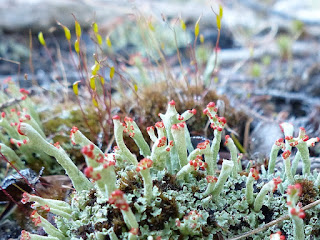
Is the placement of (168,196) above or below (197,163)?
below

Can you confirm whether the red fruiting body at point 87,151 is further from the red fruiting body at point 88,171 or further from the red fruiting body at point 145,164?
the red fruiting body at point 145,164

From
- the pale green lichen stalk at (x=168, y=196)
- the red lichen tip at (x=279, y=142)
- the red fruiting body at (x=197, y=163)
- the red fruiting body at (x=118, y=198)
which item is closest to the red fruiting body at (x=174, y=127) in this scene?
the pale green lichen stalk at (x=168, y=196)

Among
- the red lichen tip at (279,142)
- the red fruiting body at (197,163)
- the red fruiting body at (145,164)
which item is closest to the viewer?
the red fruiting body at (145,164)

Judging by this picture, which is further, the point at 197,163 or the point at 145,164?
the point at 197,163

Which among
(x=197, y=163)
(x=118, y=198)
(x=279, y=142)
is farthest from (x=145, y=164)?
(x=279, y=142)

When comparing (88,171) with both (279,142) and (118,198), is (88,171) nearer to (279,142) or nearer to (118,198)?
(118,198)

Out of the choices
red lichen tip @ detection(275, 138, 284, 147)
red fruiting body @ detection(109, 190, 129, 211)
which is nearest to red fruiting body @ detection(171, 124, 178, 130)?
red fruiting body @ detection(109, 190, 129, 211)

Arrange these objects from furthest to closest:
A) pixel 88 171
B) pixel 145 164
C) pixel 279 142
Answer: pixel 279 142 → pixel 145 164 → pixel 88 171

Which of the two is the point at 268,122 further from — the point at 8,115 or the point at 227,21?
the point at 227,21

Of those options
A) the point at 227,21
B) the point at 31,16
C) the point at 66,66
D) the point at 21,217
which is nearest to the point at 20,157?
the point at 21,217

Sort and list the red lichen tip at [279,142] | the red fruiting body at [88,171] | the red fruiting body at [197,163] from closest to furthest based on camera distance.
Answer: the red fruiting body at [88,171] → the red fruiting body at [197,163] → the red lichen tip at [279,142]

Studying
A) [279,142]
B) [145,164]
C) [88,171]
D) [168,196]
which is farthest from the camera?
[279,142]

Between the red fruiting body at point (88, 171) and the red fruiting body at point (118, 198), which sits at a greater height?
the red fruiting body at point (88, 171)
